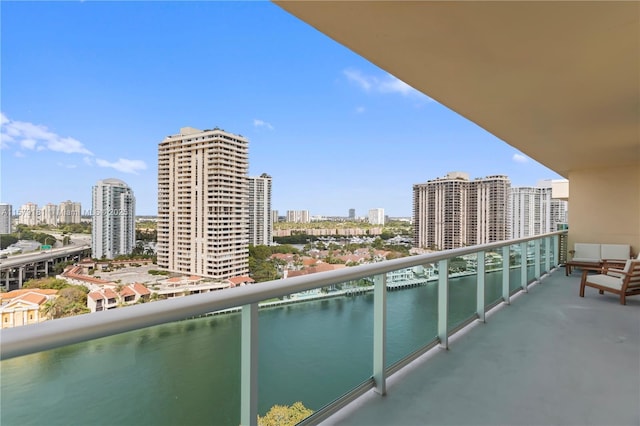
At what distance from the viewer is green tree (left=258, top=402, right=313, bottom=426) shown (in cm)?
180

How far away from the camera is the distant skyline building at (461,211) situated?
94.5ft

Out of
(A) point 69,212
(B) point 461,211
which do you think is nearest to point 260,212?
(A) point 69,212

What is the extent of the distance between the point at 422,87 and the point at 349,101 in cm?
6692

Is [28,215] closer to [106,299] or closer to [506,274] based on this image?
[106,299]

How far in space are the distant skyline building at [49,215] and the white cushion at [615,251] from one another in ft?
82.4

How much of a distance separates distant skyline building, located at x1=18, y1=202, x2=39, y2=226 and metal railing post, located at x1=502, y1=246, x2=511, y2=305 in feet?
68.6

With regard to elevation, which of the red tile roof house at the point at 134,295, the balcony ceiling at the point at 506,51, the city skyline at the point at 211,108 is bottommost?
the red tile roof house at the point at 134,295

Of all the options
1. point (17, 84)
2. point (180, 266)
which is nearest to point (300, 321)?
point (180, 266)

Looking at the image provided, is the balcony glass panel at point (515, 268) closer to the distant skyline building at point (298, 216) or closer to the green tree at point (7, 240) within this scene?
the green tree at point (7, 240)

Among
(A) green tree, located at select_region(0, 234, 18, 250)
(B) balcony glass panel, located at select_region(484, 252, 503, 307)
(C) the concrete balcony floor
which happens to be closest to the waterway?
(C) the concrete balcony floor

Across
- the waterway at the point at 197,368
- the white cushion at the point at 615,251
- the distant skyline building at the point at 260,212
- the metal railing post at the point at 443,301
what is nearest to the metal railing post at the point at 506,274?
the metal railing post at the point at 443,301

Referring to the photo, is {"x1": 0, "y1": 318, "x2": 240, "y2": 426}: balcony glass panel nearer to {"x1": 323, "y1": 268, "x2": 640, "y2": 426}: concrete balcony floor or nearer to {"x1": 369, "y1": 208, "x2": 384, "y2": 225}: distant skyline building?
{"x1": 323, "y1": 268, "x2": 640, "y2": 426}: concrete balcony floor

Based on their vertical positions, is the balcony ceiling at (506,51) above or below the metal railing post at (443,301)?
above

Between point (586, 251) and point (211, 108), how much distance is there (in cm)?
6497
